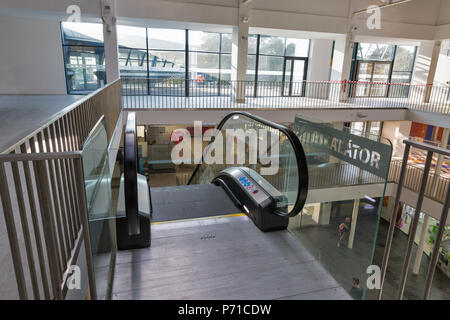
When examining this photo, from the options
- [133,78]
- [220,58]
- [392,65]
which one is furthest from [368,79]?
[133,78]

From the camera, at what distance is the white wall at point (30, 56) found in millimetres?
10742

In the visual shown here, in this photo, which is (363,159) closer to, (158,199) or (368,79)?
(158,199)

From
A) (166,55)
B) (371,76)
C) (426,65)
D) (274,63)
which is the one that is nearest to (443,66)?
(426,65)

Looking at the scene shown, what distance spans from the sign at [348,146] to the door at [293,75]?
11753mm

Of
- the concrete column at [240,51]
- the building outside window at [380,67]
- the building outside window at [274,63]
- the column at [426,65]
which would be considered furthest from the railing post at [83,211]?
the column at [426,65]

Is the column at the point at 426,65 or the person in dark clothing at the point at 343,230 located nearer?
the person in dark clothing at the point at 343,230

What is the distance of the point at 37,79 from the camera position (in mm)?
11359

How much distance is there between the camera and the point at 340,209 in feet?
11.2

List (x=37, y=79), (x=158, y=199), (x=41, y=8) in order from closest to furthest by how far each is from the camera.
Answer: (x=158, y=199), (x=41, y=8), (x=37, y=79)

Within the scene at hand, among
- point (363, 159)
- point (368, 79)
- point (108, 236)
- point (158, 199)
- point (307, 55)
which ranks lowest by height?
point (158, 199)

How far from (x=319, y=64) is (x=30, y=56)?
12.7 metres

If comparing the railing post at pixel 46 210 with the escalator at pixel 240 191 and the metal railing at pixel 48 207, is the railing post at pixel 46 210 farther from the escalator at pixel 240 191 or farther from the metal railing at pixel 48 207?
the escalator at pixel 240 191

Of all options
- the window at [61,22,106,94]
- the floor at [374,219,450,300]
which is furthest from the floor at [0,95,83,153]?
the floor at [374,219,450,300]
